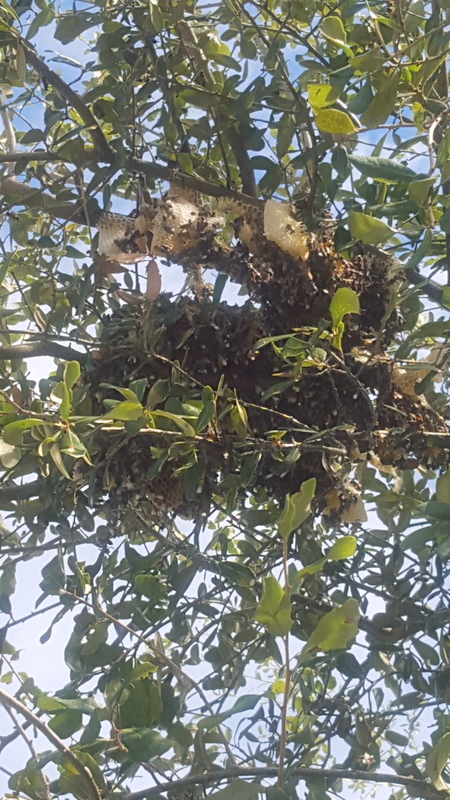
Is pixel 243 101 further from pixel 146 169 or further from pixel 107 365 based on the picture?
pixel 107 365

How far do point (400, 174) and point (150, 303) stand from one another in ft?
1.28

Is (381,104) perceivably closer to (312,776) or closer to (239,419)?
(239,419)

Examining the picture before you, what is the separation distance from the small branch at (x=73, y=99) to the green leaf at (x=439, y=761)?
2.89 ft

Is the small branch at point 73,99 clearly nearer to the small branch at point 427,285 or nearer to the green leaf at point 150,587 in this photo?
the small branch at point 427,285

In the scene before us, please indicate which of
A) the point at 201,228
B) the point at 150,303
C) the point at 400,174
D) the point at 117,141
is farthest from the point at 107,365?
the point at 400,174

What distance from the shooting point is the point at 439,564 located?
946 millimetres

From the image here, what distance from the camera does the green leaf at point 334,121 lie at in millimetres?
673

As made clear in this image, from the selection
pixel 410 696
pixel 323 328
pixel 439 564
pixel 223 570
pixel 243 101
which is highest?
pixel 243 101

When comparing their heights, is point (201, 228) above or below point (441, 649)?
above

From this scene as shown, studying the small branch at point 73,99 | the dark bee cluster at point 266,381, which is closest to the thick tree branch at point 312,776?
the dark bee cluster at point 266,381

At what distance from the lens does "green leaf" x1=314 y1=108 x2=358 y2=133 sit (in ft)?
2.21

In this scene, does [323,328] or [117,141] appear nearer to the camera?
[323,328]

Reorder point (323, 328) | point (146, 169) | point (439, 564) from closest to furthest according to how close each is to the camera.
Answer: point (323, 328)
point (439, 564)
point (146, 169)

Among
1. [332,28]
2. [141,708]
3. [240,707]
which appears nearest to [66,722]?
[141,708]
